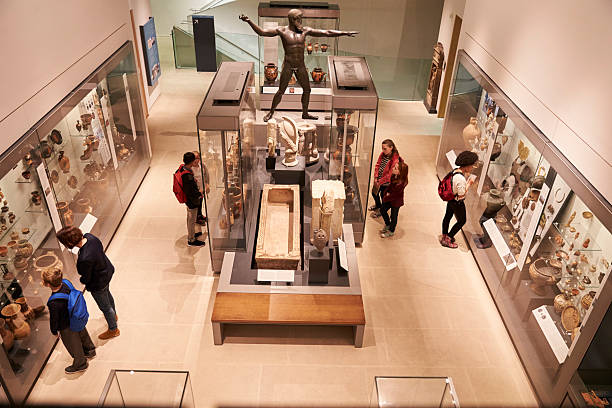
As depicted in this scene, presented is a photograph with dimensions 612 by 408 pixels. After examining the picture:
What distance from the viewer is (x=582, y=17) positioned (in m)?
4.89

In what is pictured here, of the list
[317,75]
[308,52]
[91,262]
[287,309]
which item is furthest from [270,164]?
[308,52]

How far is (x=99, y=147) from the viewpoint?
7.32m

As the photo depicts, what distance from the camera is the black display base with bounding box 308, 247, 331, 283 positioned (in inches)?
238

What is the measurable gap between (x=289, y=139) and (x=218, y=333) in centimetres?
330

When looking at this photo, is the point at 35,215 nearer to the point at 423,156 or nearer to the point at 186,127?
the point at 186,127

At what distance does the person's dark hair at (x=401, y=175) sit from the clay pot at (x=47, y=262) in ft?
14.7

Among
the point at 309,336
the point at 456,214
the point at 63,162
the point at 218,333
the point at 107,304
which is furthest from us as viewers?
the point at 456,214

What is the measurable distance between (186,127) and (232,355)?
271 inches

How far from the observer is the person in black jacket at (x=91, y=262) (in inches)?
199

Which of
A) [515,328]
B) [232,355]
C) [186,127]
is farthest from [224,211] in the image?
[186,127]

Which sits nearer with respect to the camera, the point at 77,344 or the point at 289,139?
the point at 77,344

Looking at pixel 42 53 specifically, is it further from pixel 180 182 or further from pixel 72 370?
pixel 72 370

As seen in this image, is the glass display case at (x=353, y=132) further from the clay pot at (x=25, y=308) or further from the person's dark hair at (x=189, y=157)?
the clay pot at (x=25, y=308)

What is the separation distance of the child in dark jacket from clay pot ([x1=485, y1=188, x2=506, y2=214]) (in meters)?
1.18
